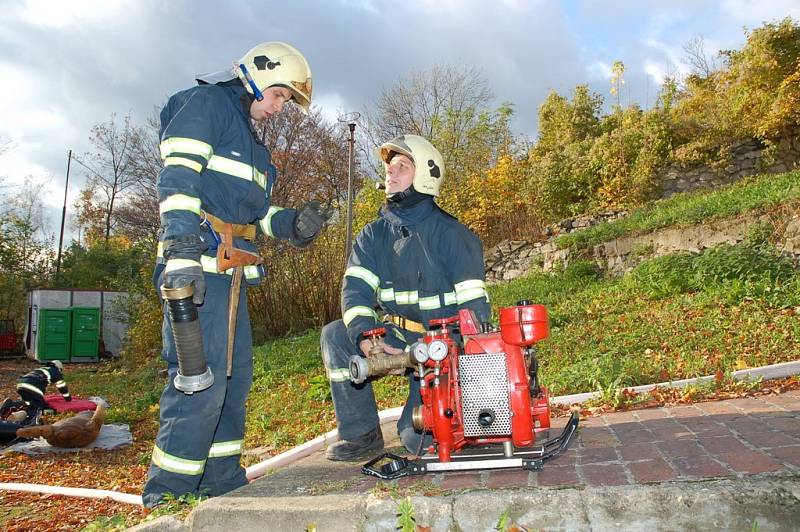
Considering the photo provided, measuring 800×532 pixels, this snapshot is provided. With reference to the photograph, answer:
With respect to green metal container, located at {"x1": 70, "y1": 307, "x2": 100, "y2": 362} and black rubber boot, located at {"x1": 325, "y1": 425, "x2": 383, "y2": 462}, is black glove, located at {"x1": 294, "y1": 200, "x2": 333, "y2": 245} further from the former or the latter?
green metal container, located at {"x1": 70, "y1": 307, "x2": 100, "y2": 362}

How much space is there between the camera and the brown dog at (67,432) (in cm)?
600

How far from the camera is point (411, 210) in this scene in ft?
12.4

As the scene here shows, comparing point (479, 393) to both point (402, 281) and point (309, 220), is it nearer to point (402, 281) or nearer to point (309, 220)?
point (402, 281)

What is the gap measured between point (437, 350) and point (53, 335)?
57.4 feet

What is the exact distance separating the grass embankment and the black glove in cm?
852

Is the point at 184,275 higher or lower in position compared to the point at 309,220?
lower

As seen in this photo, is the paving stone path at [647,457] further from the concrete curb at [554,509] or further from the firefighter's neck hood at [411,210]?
the firefighter's neck hood at [411,210]

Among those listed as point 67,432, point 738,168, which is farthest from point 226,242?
point 738,168

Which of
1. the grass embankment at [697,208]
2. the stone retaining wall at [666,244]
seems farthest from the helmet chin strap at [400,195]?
the grass embankment at [697,208]

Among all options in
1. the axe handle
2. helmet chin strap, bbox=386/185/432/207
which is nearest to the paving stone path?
the axe handle

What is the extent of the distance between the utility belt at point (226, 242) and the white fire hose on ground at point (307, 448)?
47.9 inches

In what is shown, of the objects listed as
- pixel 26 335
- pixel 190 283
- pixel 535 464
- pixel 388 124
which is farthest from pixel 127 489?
pixel 388 124

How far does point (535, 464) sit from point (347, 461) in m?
1.29

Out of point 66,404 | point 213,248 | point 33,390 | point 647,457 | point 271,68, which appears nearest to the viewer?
point 647,457
